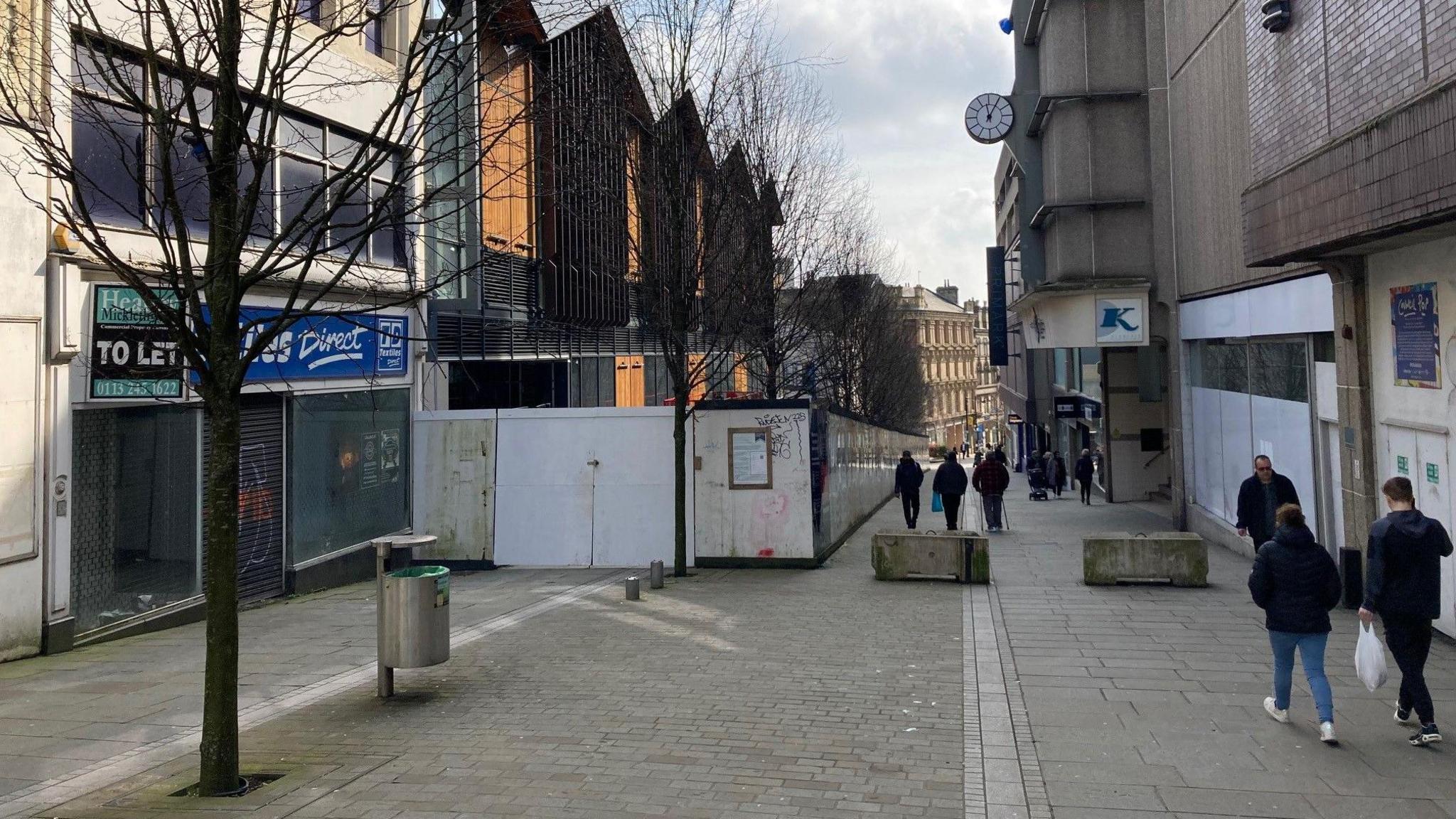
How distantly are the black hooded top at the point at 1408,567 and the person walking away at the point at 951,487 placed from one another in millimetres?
11495

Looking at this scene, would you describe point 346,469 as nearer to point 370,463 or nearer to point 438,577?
point 370,463

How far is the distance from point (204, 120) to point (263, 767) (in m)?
8.31

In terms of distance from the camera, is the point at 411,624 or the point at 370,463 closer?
the point at 411,624

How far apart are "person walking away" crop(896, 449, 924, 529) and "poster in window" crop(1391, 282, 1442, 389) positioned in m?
9.59

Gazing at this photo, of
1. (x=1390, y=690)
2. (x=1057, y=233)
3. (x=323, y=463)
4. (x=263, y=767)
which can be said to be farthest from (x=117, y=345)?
(x=1057, y=233)

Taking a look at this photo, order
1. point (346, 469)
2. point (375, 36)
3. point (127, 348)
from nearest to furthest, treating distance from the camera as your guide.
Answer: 1. point (127, 348)
2. point (346, 469)
3. point (375, 36)

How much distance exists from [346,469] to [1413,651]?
12320 millimetres

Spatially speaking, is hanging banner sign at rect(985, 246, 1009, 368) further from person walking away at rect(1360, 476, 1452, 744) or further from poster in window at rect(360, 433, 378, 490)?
person walking away at rect(1360, 476, 1452, 744)

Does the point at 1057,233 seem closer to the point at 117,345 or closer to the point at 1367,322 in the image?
the point at 1367,322

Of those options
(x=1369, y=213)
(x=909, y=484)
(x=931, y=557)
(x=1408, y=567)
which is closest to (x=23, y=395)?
(x=931, y=557)

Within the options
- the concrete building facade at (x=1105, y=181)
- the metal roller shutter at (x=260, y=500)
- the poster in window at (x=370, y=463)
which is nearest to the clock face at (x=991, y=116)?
the concrete building facade at (x=1105, y=181)

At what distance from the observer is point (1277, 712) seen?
6977 mm

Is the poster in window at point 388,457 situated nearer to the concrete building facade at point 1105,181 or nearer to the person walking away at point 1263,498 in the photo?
the person walking away at point 1263,498

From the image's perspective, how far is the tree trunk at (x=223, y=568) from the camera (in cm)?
596
